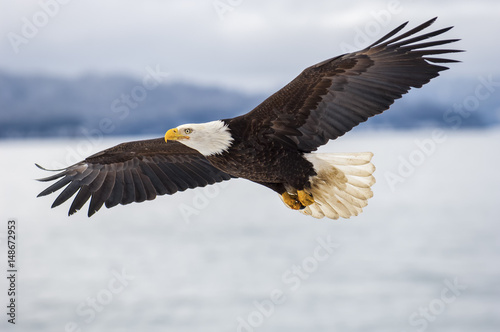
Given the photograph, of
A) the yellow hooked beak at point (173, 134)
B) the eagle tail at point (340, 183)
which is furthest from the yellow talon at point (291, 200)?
the yellow hooked beak at point (173, 134)

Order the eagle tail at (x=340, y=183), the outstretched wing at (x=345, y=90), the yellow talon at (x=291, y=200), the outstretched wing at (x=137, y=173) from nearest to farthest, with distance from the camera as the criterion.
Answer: the outstretched wing at (x=345, y=90) → the eagle tail at (x=340, y=183) → the yellow talon at (x=291, y=200) → the outstretched wing at (x=137, y=173)

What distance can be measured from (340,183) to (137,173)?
82.1 inches

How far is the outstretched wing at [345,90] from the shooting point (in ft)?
21.7

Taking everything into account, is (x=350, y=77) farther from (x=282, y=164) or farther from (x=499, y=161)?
(x=499, y=161)

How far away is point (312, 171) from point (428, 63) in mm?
1411

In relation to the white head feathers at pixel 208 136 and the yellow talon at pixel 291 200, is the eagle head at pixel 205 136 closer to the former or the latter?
the white head feathers at pixel 208 136

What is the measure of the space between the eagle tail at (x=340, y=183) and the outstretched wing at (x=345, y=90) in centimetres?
39

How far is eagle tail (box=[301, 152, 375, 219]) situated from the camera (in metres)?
7.33

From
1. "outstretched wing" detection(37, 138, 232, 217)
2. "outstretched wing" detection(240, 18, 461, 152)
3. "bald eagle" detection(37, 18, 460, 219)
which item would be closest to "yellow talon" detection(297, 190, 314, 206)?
"bald eagle" detection(37, 18, 460, 219)

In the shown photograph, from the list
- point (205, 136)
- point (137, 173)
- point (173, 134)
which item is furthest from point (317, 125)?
point (137, 173)

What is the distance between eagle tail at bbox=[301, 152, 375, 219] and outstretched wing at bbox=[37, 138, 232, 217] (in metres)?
1.03

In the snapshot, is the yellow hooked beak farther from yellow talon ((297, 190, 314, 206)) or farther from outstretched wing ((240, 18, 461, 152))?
yellow talon ((297, 190, 314, 206))

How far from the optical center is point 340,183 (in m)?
7.48

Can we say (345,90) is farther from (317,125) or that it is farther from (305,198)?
(305,198)
